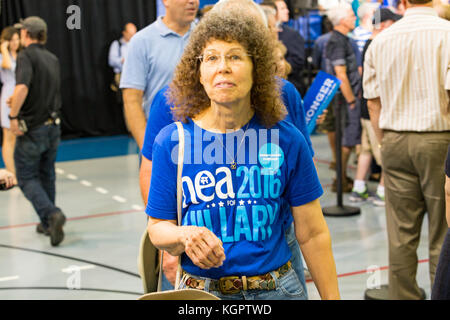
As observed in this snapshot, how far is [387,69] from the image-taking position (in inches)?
142

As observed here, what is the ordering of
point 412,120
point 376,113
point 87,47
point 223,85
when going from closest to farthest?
1. point 223,85
2. point 412,120
3. point 376,113
4. point 87,47

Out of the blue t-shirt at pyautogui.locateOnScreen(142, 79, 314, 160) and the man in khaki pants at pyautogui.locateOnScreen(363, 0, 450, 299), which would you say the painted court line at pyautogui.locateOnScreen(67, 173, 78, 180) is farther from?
the blue t-shirt at pyautogui.locateOnScreen(142, 79, 314, 160)

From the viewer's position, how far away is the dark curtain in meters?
11.4

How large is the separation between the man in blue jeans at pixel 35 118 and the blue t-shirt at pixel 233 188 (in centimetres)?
387

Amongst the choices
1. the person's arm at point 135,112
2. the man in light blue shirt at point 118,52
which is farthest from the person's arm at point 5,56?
the person's arm at point 135,112

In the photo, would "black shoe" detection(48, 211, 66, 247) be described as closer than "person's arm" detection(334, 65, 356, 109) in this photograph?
Yes

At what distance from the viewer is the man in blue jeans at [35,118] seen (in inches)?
220

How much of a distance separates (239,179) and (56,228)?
12.9ft

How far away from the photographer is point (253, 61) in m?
1.84

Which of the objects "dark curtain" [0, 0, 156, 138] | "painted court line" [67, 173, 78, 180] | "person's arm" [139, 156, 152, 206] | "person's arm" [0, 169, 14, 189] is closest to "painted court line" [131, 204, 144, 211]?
"painted court line" [67, 173, 78, 180]

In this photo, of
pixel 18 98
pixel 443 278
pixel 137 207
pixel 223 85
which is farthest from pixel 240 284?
pixel 137 207

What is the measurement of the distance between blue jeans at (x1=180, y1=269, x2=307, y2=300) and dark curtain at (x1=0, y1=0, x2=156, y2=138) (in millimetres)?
9869

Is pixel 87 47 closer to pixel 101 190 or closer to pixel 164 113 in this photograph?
pixel 101 190
